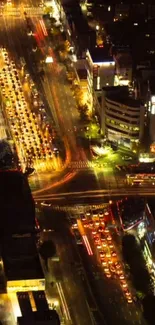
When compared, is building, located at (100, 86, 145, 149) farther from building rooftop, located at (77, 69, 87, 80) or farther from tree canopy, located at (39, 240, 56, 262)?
tree canopy, located at (39, 240, 56, 262)

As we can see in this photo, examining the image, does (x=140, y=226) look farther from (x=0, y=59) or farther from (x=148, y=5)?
(x=148, y=5)

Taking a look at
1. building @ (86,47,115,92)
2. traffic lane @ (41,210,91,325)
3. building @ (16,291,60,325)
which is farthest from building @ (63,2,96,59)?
building @ (16,291,60,325)

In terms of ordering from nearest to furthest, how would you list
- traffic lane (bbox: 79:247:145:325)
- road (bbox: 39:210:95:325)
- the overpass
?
traffic lane (bbox: 79:247:145:325), road (bbox: 39:210:95:325), the overpass

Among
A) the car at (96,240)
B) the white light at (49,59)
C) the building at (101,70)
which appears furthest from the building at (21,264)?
the white light at (49,59)

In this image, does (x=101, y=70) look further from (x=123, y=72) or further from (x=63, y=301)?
(x=63, y=301)

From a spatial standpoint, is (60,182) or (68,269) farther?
(60,182)

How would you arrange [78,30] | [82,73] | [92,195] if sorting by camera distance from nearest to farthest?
1. [92,195]
2. [82,73]
3. [78,30]

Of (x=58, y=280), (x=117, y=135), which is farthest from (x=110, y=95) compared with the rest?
(x=58, y=280)

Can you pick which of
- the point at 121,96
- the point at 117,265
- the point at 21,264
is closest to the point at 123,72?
the point at 121,96
